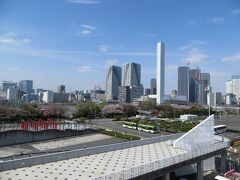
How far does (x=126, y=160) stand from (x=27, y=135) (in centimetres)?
2131

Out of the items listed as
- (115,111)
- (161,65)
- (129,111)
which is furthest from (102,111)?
(161,65)

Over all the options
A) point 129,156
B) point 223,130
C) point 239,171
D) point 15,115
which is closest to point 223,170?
point 239,171

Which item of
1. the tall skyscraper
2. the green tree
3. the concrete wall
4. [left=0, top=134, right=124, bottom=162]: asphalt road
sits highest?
the tall skyscraper

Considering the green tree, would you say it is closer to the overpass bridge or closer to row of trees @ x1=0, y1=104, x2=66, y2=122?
row of trees @ x1=0, y1=104, x2=66, y2=122

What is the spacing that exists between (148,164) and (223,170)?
1447 cm

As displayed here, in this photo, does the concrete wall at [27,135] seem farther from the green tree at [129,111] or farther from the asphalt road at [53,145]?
the green tree at [129,111]

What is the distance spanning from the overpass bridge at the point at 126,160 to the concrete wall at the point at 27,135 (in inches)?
704

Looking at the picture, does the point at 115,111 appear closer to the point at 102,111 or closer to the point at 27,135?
the point at 102,111

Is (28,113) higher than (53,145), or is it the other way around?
(28,113)

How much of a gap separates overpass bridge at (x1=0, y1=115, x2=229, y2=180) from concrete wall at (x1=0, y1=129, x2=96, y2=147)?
58.7 feet

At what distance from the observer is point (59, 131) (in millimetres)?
43875

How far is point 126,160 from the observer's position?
23.0 m

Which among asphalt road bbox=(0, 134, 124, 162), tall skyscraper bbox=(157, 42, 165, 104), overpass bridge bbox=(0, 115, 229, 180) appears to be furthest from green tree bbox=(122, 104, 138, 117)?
tall skyscraper bbox=(157, 42, 165, 104)

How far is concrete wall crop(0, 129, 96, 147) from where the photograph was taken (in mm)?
37656
